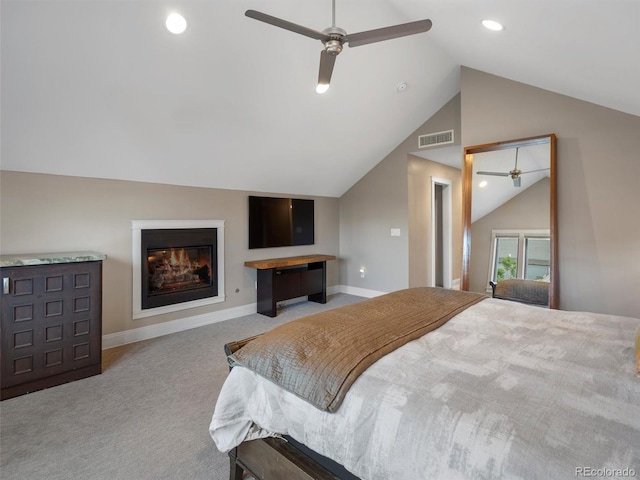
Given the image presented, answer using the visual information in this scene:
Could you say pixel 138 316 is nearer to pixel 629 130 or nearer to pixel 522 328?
pixel 522 328

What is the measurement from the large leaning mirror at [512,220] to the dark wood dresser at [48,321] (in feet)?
13.0

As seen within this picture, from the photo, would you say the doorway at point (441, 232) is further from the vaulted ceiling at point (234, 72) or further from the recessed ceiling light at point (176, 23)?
the recessed ceiling light at point (176, 23)

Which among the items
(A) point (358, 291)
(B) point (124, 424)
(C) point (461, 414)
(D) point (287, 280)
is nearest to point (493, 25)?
(C) point (461, 414)

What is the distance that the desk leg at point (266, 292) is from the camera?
14.8 ft

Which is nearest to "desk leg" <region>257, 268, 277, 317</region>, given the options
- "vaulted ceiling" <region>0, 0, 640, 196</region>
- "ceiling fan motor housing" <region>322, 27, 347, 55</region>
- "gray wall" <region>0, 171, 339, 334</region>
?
"gray wall" <region>0, 171, 339, 334</region>

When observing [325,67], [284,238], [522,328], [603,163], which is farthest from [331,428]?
[284,238]

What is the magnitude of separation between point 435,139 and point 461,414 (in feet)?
15.3

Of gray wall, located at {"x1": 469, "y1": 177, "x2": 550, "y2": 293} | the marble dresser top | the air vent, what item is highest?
the air vent

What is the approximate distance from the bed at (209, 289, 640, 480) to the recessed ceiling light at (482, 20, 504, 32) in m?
2.27

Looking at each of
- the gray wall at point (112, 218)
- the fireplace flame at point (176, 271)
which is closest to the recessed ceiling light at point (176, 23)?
the gray wall at point (112, 218)

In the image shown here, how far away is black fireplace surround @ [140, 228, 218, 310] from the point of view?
3713 mm

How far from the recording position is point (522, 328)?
72.4 inches

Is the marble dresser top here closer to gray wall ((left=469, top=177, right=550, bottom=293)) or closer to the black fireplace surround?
the black fireplace surround

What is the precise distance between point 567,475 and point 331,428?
0.71m
